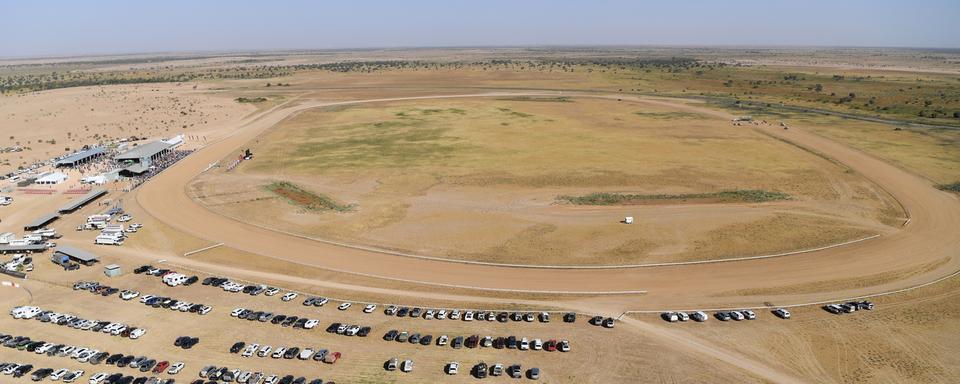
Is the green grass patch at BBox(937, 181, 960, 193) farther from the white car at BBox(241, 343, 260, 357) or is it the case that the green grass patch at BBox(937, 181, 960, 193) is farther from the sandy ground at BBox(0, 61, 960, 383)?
the white car at BBox(241, 343, 260, 357)

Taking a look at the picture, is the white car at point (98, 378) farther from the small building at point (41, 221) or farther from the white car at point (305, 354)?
the small building at point (41, 221)

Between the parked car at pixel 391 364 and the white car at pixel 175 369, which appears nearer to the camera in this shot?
the white car at pixel 175 369

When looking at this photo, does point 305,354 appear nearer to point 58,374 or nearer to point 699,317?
point 58,374

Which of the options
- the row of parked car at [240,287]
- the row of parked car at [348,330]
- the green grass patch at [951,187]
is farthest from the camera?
the green grass patch at [951,187]

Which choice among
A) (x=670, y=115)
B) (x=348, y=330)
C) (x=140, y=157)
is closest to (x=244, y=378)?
(x=348, y=330)

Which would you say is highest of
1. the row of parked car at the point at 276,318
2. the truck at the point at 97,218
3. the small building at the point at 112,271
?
the truck at the point at 97,218

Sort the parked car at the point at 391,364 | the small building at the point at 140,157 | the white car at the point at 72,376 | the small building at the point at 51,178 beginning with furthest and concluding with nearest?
1. the small building at the point at 140,157
2. the small building at the point at 51,178
3. the parked car at the point at 391,364
4. the white car at the point at 72,376

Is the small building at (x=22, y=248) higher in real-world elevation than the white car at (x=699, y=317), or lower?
higher

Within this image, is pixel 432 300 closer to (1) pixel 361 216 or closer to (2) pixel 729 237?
(1) pixel 361 216

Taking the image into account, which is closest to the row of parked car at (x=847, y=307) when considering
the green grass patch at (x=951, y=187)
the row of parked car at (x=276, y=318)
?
the row of parked car at (x=276, y=318)
